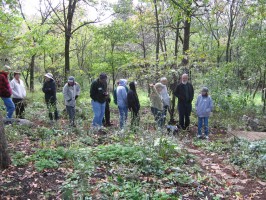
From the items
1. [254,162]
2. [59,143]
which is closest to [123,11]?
[59,143]

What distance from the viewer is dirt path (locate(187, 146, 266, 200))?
4.79 m

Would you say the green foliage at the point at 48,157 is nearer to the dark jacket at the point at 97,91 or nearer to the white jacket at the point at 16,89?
the dark jacket at the point at 97,91

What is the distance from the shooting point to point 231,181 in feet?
17.7

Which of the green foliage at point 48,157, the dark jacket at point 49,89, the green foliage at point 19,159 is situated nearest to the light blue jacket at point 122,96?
the dark jacket at point 49,89

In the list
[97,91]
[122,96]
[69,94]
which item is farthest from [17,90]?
[122,96]

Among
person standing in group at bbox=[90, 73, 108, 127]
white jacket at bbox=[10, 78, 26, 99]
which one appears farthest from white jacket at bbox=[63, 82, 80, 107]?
white jacket at bbox=[10, 78, 26, 99]

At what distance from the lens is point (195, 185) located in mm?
4844

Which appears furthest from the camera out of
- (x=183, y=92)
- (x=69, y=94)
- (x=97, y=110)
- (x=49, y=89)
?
(x=183, y=92)

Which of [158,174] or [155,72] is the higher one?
[155,72]

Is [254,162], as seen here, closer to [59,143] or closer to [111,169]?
[111,169]

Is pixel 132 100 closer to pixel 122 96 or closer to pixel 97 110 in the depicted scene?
pixel 122 96

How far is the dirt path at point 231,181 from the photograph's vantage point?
189 inches

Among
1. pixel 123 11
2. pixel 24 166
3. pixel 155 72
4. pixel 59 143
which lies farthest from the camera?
pixel 123 11

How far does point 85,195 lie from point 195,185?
1.95 meters
